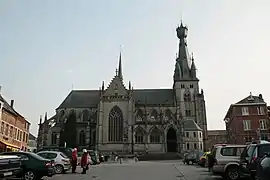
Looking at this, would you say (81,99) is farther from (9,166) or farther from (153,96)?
(9,166)

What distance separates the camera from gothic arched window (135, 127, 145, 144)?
62062 millimetres

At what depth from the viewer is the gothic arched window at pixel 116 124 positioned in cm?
6192

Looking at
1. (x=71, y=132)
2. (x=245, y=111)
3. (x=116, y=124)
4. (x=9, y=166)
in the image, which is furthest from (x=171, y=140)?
(x=9, y=166)

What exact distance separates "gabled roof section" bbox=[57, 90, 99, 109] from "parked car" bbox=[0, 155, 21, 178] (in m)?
59.6

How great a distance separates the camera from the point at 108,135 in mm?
62000

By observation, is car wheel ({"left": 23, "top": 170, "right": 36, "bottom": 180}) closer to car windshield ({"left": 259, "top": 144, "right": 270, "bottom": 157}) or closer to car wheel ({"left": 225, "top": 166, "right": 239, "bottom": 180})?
car wheel ({"left": 225, "top": 166, "right": 239, "bottom": 180})

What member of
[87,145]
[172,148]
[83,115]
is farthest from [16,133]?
[172,148]

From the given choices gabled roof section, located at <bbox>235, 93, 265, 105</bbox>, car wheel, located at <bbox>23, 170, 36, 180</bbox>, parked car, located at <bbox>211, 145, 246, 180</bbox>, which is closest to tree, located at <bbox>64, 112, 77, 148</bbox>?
gabled roof section, located at <bbox>235, 93, 265, 105</bbox>

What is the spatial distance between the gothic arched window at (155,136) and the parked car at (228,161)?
47.7 metres

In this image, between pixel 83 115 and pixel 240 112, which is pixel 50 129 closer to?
pixel 83 115

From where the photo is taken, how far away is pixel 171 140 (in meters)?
62.9

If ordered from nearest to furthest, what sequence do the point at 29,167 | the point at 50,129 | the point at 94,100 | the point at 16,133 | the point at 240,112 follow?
the point at 29,167 < the point at 16,133 < the point at 240,112 < the point at 50,129 < the point at 94,100

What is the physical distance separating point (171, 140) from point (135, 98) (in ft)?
50.2

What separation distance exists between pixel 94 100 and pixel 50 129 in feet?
44.8
